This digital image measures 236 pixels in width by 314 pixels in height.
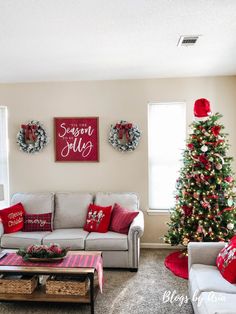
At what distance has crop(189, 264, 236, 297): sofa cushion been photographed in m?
2.33

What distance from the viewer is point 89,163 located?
468 cm

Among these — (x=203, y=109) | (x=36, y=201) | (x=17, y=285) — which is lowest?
(x=17, y=285)

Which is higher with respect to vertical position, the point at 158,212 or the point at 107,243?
the point at 158,212

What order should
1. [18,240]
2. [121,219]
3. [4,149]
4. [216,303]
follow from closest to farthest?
[216,303] → [18,240] → [121,219] → [4,149]

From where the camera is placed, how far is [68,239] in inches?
149

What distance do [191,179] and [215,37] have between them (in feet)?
5.66

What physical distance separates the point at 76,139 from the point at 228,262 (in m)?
2.95

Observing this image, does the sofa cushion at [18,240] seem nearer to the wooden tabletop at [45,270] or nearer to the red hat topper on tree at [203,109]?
the wooden tabletop at [45,270]

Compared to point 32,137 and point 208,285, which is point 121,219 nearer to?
point 208,285

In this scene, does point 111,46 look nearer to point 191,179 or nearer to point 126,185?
point 191,179

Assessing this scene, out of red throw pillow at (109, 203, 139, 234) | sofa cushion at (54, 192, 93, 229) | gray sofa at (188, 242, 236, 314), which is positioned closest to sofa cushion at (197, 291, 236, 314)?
gray sofa at (188, 242, 236, 314)

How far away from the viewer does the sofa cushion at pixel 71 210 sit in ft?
14.1

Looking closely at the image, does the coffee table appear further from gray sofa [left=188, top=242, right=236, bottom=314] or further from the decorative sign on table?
the decorative sign on table

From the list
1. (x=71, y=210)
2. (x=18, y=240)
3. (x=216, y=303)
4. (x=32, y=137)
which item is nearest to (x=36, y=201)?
(x=71, y=210)
